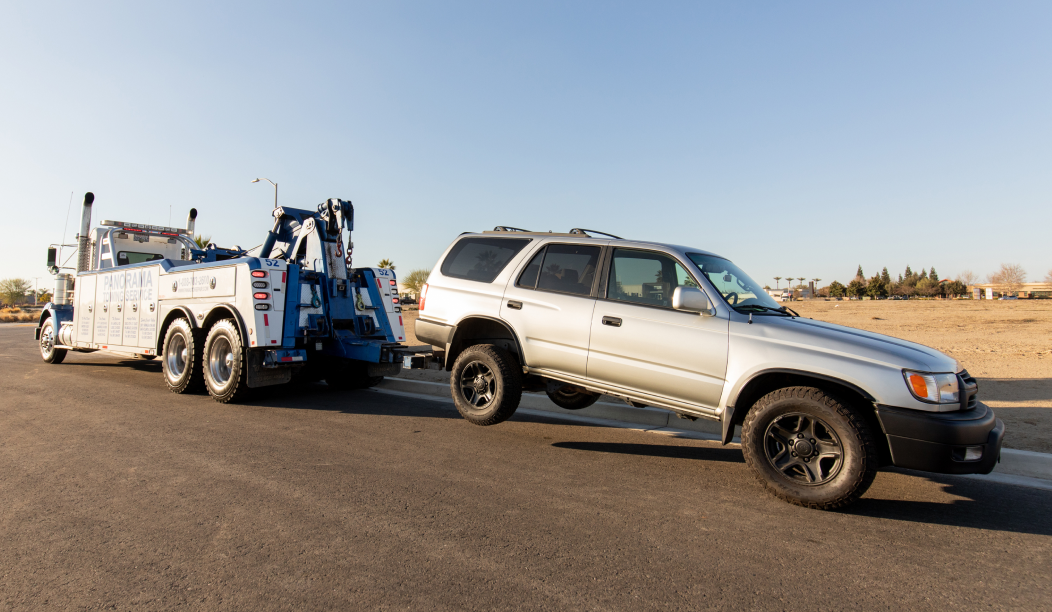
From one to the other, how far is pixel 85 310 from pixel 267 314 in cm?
620

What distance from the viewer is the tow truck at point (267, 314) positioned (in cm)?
805

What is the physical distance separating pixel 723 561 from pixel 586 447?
8.55 feet

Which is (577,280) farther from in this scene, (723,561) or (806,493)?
(723,561)

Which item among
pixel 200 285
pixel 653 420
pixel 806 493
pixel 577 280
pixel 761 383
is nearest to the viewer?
pixel 806 493

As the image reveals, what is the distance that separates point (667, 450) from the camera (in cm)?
578

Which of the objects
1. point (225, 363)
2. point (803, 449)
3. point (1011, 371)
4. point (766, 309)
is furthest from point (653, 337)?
point (1011, 371)

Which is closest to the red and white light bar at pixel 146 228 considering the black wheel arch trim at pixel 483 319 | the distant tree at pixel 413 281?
the black wheel arch trim at pixel 483 319

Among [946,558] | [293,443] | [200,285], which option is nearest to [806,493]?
[946,558]

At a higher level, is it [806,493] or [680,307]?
[680,307]

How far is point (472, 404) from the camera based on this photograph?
614cm

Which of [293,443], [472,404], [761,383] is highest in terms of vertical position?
[761,383]

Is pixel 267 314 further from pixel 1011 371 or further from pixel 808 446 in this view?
pixel 1011 371

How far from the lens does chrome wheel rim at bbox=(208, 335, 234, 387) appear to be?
333 inches

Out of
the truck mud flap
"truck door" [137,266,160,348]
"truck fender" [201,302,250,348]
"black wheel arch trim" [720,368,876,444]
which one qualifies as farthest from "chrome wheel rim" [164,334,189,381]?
"black wheel arch trim" [720,368,876,444]
